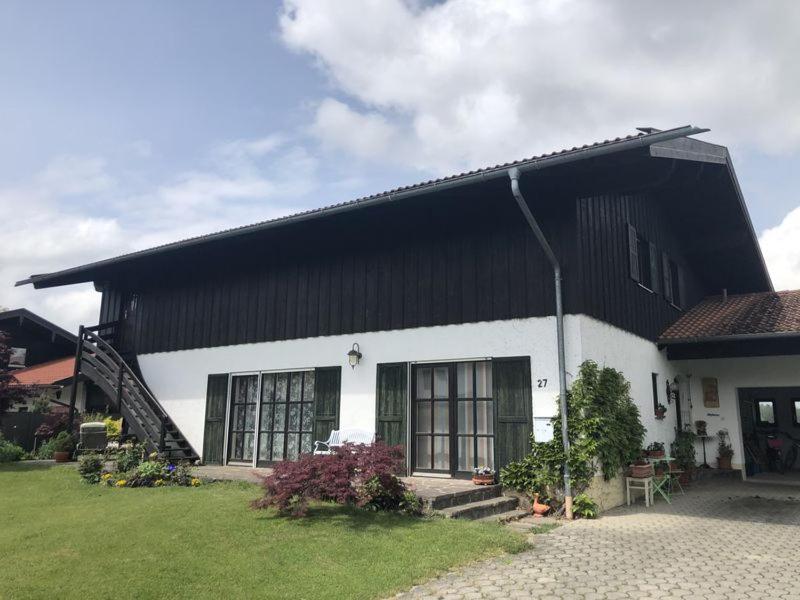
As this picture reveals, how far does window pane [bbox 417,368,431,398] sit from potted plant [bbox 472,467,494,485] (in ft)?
4.74

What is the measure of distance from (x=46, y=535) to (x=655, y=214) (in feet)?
38.7

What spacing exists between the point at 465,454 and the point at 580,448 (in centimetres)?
175

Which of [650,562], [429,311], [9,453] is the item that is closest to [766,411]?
[429,311]

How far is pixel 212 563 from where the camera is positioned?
484 centimetres

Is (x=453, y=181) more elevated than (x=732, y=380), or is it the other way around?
(x=453, y=181)

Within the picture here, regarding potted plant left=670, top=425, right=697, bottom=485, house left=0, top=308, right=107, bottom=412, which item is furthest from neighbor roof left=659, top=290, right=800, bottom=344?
house left=0, top=308, right=107, bottom=412

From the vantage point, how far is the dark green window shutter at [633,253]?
10156mm

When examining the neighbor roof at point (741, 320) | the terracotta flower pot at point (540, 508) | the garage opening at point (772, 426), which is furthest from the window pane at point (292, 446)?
the garage opening at point (772, 426)

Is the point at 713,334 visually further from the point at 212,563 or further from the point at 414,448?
the point at 212,563

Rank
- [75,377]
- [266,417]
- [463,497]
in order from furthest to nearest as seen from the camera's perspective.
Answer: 1. [75,377]
2. [266,417]
3. [463,497]

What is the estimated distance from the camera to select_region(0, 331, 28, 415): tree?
37.0 feet

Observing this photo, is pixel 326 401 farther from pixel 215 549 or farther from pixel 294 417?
pixel 215 549

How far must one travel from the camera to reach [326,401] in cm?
988

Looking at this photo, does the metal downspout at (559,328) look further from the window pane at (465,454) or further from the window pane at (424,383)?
the window pane at (424,383)
